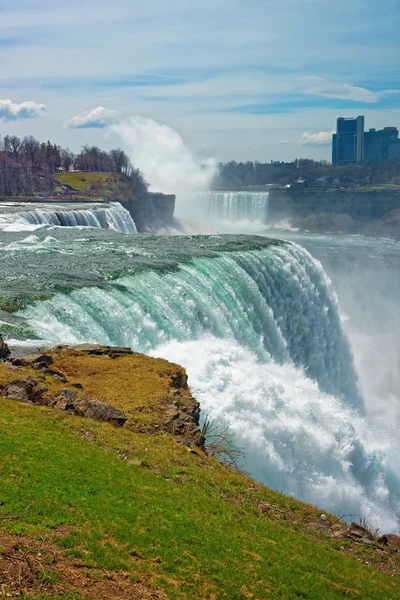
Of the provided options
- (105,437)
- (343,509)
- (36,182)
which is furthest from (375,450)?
(36,182)

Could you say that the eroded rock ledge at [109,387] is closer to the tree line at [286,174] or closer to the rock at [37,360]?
the rock at [37,360]

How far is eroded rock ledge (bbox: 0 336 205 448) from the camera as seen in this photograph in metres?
13.0

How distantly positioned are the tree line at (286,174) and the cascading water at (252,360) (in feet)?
386

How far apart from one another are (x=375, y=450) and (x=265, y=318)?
807 centimetres

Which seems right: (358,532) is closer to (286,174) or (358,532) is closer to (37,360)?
(37,360)

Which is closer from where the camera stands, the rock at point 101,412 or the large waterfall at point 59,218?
the rock at point 101,412

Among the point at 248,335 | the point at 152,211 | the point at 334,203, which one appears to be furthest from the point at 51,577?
the point at 334,203

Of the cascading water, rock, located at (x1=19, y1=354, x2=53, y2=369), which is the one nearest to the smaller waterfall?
the cascading water

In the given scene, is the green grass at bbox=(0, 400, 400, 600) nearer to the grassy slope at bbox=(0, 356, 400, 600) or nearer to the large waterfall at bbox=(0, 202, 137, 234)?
the grassy slope at bbox=(0, 356, 400, 600)

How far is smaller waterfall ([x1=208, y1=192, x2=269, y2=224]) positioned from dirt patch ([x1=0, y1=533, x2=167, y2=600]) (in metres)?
105

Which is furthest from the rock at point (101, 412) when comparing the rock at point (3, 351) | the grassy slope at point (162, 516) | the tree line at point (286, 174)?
the tree line at point (286, 174)

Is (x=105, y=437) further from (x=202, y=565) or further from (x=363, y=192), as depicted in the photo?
(x=363, y=192)

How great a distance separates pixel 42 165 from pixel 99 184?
400 inches

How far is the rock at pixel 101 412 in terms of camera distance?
12.9 meters
